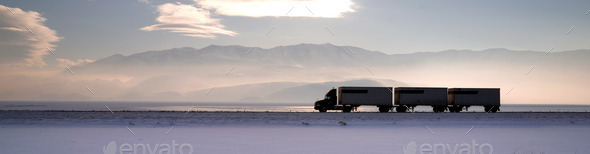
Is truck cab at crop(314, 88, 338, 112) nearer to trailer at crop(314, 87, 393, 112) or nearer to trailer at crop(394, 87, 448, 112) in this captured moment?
trailer at crop(314, 87, 393, 112)

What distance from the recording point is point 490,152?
19438mm

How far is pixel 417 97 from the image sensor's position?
5847 centimetres

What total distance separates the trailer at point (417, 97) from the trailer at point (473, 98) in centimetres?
172

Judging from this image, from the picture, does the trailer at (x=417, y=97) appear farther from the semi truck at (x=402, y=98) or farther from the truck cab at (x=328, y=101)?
the truck cab at (x=328, y=101)

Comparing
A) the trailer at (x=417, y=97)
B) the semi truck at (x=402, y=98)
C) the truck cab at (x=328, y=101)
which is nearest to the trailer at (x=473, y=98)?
the semi truck at (x=402, y=98)

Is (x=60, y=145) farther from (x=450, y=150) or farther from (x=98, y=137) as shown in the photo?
(x=450, y=150)

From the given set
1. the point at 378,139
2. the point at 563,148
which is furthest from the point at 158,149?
the point at 563,148

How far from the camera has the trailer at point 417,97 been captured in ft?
191

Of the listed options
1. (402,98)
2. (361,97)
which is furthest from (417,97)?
(361,97)

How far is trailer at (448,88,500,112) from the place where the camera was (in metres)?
59.8

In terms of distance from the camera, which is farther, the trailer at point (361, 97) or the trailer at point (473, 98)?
the trailer at point (473, 98)

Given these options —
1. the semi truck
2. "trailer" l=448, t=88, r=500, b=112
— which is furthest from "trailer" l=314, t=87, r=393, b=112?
"trailer" l=448, t=88, r=500, b=112

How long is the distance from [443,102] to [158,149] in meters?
Answer: 44.5

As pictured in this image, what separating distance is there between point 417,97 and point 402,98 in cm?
172
